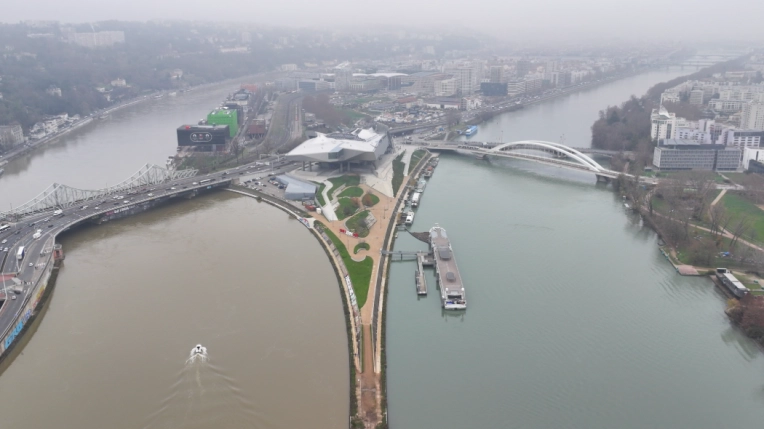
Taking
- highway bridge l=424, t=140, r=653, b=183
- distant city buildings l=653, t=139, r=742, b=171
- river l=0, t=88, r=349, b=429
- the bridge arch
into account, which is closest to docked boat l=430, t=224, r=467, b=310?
Result: river l=0, t=88, r=349, b=429

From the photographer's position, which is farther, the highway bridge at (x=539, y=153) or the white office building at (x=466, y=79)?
the white office building at (x=466, y=79)

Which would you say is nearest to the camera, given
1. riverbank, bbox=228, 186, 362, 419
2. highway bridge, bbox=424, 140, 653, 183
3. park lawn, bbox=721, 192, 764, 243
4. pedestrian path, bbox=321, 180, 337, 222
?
riverbank, bbox=228, 186, 362, 419

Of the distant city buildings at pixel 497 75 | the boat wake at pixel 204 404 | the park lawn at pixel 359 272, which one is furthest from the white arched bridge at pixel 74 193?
the distant city buildings at pixel 497 75

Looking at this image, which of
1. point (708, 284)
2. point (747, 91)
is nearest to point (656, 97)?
point (747, 91)

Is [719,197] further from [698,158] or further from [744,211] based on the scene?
[698,158]

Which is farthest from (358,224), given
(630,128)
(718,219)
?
(630,128)

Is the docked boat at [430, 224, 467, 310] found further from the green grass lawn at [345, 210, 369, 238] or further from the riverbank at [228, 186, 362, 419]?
the riverbank at [228, 186, 362, 419]

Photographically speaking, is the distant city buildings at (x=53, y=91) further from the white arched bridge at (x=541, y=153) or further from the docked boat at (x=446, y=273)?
the docked boat at (x=446, y=273)
